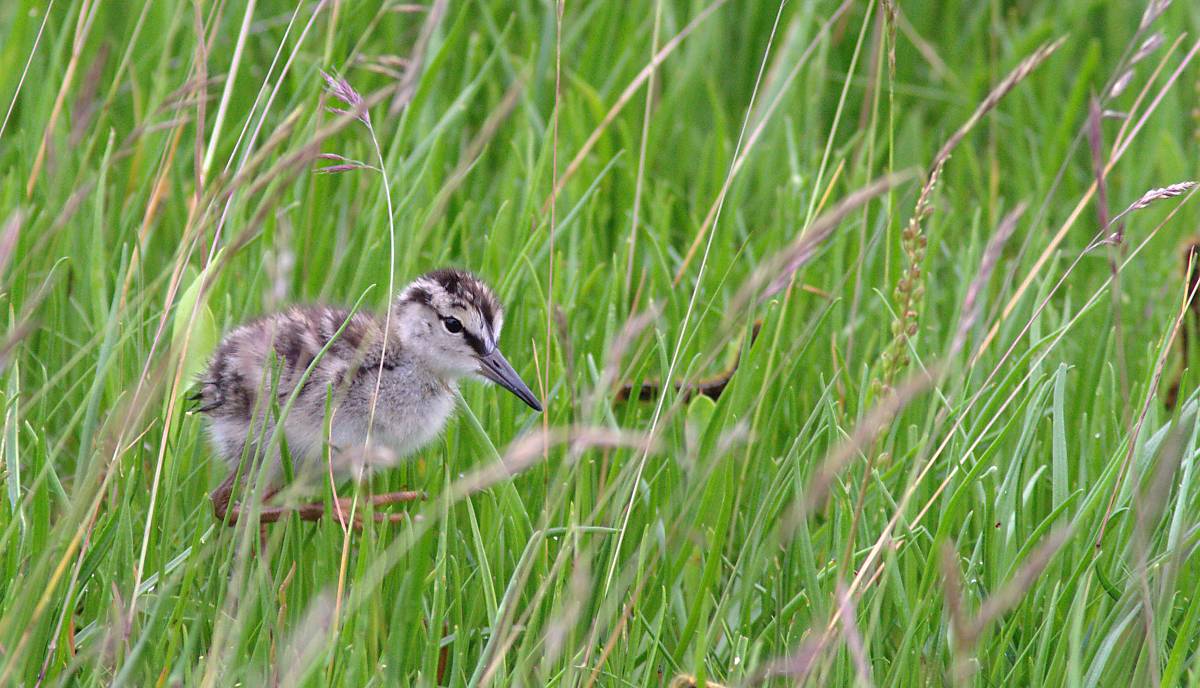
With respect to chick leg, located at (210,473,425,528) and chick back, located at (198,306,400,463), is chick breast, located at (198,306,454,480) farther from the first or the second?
chick leg, located at (210,473,425,528)

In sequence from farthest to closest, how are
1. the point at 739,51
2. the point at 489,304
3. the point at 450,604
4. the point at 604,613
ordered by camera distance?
the point at 739,51 < the point at 489,304 < the point at 450,604 < the point at 604,613

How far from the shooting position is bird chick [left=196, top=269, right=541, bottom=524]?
3518 millimetres

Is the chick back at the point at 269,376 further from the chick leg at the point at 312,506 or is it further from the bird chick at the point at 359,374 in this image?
the chick leg at the point at 312,506

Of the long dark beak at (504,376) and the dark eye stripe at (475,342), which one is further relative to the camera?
the dark eye stripe at (475,342)

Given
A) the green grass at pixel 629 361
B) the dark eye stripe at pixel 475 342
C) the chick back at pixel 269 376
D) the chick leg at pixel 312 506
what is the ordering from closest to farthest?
the green grass at pixel 629 361 → the chick leg at pixel 312 506 → the chick back at pixel 269 376 → the dark eye stripe at pixel 475 342

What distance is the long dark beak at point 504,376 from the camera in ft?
11.7

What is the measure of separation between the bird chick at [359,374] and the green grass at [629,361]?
0.11 meters

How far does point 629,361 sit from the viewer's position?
3965mm

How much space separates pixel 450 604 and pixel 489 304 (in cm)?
99

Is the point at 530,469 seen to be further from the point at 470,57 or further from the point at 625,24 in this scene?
the point at 625,24

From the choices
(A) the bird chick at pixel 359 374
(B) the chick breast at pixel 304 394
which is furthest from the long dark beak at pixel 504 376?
(B) the chick breast at pixel 304 394

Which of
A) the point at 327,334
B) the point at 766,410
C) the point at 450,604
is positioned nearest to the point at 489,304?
the point at 327,334

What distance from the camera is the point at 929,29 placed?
6676mm

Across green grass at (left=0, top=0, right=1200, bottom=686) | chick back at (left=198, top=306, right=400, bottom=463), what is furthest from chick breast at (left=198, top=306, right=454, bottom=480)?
green grass at (left=0, top=0, right=1200, bottom=686)
